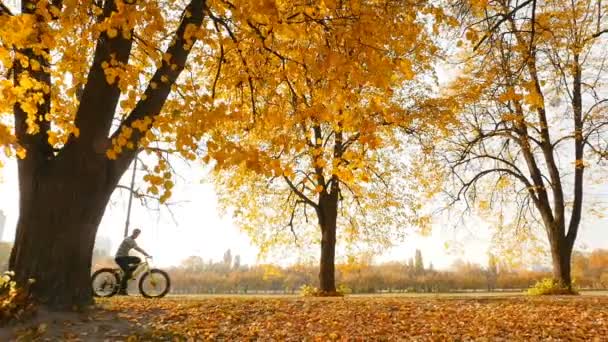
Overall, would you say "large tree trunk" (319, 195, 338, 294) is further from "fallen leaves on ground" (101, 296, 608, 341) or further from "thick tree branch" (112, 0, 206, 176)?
"thick tree branch" (112, 0, 206, 176)

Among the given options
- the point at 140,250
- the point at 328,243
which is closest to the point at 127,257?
the point at 140,250

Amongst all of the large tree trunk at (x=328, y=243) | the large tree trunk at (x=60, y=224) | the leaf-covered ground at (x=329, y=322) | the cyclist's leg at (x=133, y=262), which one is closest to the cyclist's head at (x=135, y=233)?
the cyclist's leg at (x=133, y=262)

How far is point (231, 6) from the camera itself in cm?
620

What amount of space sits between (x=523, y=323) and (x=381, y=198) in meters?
9.44

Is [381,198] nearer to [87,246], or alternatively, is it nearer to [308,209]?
[308,209]

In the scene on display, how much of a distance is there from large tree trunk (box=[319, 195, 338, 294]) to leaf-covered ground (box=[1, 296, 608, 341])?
5971 millimetres

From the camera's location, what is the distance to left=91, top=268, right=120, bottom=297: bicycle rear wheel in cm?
1187

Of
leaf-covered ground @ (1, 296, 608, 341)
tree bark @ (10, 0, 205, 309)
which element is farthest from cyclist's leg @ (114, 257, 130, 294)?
tree bark @ (10, 0, 205, 309)

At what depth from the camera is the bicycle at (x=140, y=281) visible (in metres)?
11.9

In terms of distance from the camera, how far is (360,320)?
739 cm

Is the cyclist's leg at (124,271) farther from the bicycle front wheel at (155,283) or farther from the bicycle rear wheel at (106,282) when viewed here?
the bicycle front wheel at (155,283)

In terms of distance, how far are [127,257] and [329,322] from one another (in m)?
6.80

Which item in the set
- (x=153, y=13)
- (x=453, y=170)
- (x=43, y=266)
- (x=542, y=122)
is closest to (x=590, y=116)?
(x=542, y=122)

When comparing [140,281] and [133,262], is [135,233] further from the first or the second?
[140,281]
